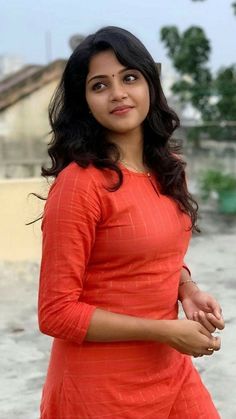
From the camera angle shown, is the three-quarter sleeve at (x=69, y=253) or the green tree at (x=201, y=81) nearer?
the three-quarter sleeve at (x=69, y=253)

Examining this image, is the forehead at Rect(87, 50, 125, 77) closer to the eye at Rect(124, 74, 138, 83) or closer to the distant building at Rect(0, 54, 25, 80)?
the eye at Rect(124, 74, 138, 83)

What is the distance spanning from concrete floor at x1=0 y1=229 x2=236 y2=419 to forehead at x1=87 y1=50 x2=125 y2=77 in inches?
81.4

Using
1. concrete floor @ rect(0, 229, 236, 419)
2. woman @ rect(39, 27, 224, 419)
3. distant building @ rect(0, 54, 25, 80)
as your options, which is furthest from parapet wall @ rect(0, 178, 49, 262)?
distant building @ rect(0, 54, 25, 80)

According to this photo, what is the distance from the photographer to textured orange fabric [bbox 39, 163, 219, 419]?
1186 mm

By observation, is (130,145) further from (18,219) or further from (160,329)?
(18,219)

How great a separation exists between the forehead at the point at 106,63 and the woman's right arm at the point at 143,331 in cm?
48

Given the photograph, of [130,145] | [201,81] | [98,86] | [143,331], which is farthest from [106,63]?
[201,81]

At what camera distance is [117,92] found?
1.26 metres

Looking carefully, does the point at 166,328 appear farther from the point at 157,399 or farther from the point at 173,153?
the point at 173,153

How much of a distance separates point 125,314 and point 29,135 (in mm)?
5488

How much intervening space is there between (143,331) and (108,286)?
4.4 inches

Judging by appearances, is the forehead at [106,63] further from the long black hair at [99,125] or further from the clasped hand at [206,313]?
the clasped hand at [206,313]

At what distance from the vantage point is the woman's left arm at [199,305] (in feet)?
4.17

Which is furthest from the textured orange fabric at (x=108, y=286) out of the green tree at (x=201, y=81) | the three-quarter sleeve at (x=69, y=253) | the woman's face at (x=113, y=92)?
the green tree at (x=201, y=81)
